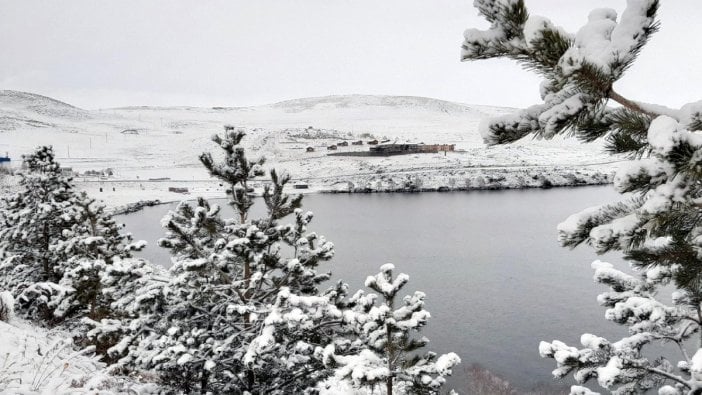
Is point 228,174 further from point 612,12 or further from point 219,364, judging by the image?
point 612,12

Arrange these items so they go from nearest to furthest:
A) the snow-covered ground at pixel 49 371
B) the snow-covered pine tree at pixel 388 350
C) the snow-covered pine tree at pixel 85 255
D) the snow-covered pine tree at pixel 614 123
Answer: the snow-covered pine tree at pixel 614 123 → the snow-covered ground at pixel 49 371 → the snow-covered pine tree at pixel 388 350 → the snow-covered pine tree at pixel 85 255

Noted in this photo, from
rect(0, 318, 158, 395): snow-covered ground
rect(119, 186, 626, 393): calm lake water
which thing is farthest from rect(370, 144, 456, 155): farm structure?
rect(0, 318, 158, 395): snow-covered ground

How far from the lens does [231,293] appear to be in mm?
9164

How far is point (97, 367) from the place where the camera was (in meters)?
6.96

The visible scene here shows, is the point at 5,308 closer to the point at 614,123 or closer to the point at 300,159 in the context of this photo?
the point at 614,123

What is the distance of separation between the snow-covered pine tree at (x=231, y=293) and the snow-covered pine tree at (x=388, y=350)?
3.97 ft

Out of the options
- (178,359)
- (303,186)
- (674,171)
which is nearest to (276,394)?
(178,359)

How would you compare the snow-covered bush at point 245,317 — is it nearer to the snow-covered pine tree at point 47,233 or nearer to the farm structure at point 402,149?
the snow-covered pine tree at point 47,233

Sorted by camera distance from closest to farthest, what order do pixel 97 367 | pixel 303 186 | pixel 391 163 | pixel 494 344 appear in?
pixel 97 367 → pixel 494 344 → pixel 303 186 → pixel 391 163

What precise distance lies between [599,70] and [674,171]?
61cm

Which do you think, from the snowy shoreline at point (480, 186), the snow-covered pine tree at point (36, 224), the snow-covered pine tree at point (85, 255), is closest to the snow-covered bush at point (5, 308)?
the snow-covered pine tree at point (85, 255)

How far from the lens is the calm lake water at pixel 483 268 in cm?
2186

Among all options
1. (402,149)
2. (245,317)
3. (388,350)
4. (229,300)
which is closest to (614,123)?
(388,350)

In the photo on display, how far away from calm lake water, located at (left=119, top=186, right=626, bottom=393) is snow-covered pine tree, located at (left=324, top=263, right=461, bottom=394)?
273 cm
